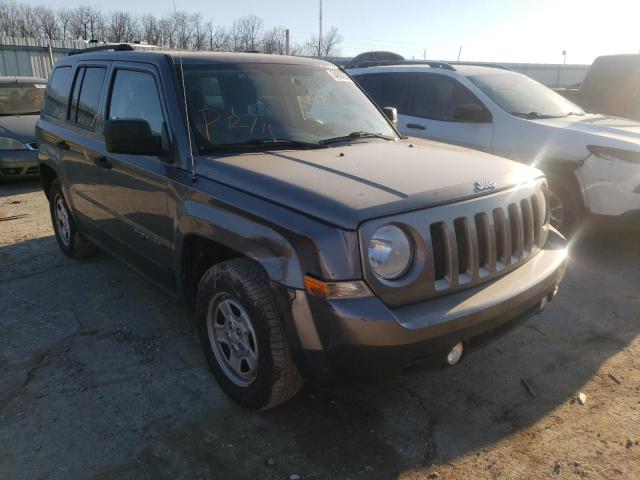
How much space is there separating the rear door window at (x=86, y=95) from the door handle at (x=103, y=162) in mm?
340

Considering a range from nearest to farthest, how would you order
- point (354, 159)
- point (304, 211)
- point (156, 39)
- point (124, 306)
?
point (304, 211)
point (354, 159)
point (124, 306)
point (156, 39)

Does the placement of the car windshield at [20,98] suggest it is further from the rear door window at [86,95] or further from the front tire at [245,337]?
the front tire at [245,337]

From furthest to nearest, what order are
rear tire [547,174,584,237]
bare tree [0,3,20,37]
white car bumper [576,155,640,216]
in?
bare tree [0,3,20,37] → rear tire [547,174,584,237] → white car bumper [576,155,640,216]

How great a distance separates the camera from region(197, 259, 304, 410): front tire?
8.27ft

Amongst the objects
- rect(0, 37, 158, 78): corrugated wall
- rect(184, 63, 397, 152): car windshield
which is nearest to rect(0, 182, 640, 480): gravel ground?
rect(184, 63, 397, 152): car windshield

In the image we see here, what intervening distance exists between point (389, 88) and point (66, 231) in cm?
426

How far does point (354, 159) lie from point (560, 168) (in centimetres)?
317

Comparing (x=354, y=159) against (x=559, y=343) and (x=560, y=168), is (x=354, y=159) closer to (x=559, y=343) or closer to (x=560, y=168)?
(x=559, y=343)

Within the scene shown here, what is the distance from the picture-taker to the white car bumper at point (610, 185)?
4.85m

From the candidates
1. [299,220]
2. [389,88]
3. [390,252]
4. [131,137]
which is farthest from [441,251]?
[389,88]

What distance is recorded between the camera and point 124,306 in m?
4.25

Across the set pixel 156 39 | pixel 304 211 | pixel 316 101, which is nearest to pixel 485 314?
pixel 304 211

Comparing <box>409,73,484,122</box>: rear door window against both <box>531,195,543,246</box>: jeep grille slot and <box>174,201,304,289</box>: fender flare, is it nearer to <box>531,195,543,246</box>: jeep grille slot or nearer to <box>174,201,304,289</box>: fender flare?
<box>531,195,543,246</box>: jeep grille slot

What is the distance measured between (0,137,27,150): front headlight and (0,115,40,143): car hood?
0.24 ft
